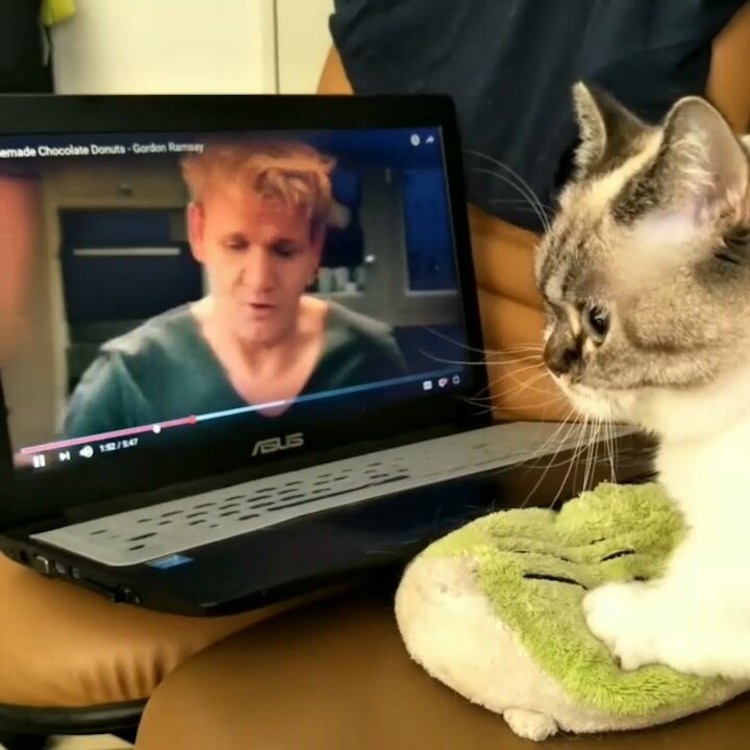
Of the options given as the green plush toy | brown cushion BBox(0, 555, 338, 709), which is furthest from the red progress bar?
the green plush toy

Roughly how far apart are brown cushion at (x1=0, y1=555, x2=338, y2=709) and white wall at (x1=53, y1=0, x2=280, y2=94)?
1.00 metres

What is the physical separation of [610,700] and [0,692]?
43 cm

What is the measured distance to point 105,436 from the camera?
89 centimetres

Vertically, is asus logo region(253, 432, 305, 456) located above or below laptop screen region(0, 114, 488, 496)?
below

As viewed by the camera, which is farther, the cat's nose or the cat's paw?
the cat's nose

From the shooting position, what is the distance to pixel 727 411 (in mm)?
767

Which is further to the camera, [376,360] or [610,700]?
[376,360]

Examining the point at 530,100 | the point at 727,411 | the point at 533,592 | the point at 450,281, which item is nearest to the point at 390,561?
the point at 533,592

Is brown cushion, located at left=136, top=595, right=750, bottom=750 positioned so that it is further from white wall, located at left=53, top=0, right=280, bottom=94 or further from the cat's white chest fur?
white wall, located at left=53, top=0, right=280, bottom=94

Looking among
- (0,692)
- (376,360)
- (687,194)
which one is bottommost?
(0,692)

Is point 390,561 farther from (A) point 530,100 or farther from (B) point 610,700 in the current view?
(A) point 530,100

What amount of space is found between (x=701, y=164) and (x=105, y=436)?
51cm

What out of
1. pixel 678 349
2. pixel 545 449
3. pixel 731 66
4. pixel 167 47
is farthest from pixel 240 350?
pixel 167 47

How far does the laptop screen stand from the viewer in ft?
2.89
